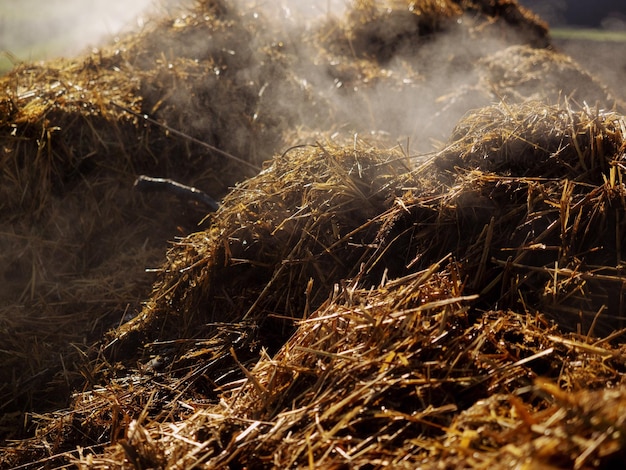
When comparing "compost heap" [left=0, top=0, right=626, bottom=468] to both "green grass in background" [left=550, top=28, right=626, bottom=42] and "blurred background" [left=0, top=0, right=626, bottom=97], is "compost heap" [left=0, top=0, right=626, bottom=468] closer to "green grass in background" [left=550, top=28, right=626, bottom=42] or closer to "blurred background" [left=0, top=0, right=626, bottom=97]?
"blurred background" [left=0, top=0, right=626, bottom=97]

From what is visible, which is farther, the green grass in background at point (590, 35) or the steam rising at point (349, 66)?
the green grass in background at point (590, 35)

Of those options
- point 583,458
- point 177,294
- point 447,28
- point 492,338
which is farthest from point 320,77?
point 583,458

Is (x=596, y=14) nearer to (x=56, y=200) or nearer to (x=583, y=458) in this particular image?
(x=56, y=200)

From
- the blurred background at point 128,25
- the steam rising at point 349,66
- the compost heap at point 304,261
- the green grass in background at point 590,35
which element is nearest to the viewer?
the compost heap at point 304,261

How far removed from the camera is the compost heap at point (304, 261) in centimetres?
179

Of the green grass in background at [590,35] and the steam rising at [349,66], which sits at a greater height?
the steam rising at [349,66]

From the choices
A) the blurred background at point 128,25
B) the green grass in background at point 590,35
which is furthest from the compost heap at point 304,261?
the green grass in background at point 590,35

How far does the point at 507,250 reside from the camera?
2.31m

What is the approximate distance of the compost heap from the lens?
5.89ft

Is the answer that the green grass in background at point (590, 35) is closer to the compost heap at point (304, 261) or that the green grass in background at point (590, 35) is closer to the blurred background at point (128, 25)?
the blurred background at point (128, 25)

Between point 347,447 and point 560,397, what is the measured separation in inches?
25.6

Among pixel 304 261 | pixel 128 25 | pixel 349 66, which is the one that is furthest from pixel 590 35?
pixel 304 261

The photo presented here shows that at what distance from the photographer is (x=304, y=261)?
2701 millimetres

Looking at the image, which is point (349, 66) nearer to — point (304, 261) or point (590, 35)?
point (304, 261)
